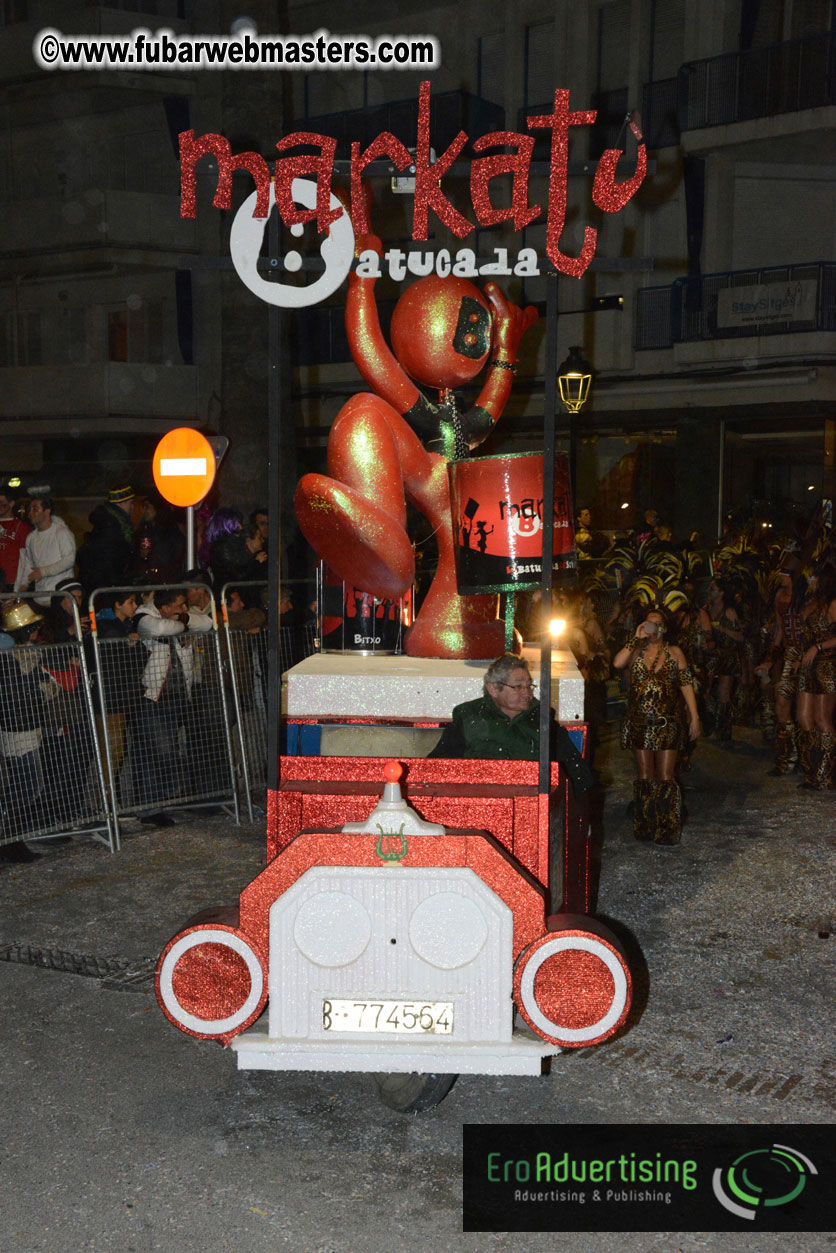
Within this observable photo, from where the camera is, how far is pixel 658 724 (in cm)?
833

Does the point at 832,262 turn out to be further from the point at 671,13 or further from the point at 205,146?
the point at 205,146

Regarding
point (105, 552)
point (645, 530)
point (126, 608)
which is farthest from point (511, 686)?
point (645, 530)

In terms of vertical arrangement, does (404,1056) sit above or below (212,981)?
below

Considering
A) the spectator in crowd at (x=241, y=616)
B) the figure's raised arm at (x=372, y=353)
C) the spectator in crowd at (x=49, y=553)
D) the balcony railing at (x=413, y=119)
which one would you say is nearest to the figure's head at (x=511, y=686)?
the figure's raised arm at (x=372, y=353)

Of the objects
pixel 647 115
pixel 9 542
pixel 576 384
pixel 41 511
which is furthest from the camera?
pixel 647 115

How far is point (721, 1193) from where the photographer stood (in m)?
3.96

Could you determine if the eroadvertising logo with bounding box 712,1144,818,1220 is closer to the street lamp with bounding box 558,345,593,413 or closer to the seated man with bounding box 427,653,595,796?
the seated man with bounding box 427,653,595,796

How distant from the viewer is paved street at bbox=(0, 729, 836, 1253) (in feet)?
12.4

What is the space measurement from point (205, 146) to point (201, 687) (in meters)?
5.45

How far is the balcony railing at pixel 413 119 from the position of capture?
982 inches

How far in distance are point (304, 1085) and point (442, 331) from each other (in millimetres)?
3983

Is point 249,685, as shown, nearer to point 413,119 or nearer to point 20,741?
point 20,741

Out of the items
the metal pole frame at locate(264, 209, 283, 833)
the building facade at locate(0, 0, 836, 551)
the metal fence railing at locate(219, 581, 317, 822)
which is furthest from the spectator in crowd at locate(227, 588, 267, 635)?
the building facade at locate(0, 0, 836, 551)

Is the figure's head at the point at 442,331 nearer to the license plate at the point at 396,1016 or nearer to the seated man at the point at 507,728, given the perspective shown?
the seated man at the point at 507,728
